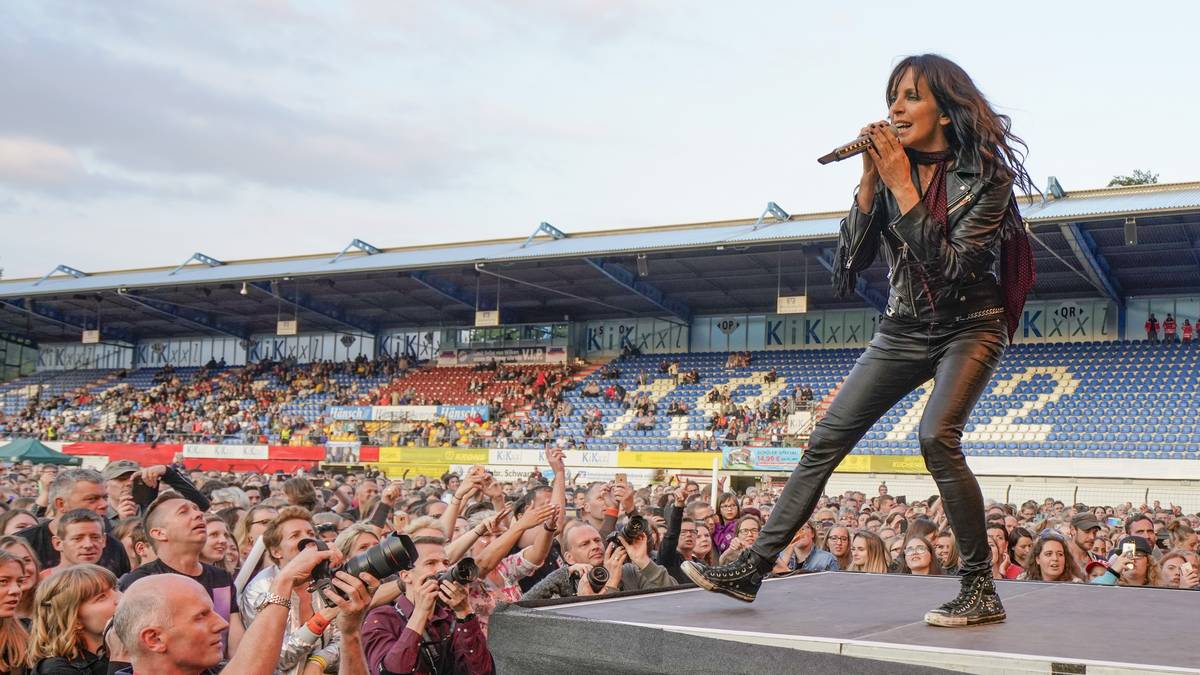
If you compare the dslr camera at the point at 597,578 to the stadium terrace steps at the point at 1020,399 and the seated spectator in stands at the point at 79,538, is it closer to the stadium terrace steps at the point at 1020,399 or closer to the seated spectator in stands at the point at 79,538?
the seated spectator in stands at the point at 79,538

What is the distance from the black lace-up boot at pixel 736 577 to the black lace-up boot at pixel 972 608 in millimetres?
720

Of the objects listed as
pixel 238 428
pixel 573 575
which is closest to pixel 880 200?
pixel 573 575

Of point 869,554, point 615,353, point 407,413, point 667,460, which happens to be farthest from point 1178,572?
point 615,353

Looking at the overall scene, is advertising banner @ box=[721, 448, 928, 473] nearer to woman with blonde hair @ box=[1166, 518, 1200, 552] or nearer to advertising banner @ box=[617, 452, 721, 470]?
advertising banner @ box=[617, 452, 721, 470]

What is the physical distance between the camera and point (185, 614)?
3254 millimetres

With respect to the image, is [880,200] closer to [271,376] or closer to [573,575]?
[573,575]

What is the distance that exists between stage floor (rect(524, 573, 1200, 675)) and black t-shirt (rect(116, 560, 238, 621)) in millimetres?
2283

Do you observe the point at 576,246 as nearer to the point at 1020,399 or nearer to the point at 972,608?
the point at 1020,399

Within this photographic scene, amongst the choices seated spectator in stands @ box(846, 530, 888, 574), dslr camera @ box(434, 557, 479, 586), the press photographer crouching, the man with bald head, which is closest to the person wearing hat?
seated spectator in stands @ box(846, 530, 888, 574)

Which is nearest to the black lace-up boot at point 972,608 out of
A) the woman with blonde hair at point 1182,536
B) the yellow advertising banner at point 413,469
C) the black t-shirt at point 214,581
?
the black t-shirt at point 214,581

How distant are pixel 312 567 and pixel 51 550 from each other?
425 centimetres

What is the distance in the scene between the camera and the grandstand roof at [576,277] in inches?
1102

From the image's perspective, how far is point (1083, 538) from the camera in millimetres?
10156

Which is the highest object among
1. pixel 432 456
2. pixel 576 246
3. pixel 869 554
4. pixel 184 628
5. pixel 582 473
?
pixel 576 246
